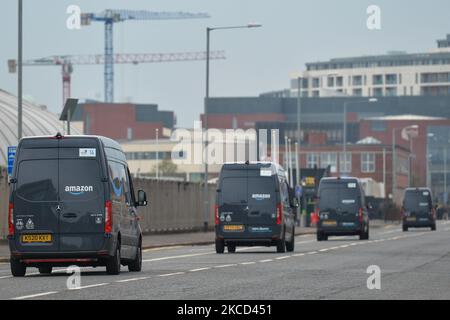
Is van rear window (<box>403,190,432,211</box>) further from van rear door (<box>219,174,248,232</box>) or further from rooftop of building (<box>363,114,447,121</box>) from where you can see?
rooftop of building (<box>363,114,447,121</box>)

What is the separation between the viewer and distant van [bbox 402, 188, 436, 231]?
75.4 meters

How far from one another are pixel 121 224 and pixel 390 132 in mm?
164493

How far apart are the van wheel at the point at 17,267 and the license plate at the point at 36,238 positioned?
0.40m

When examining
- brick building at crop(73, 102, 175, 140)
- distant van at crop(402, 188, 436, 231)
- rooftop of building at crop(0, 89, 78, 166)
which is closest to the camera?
distant van at crop(402, 188, 436, 231)

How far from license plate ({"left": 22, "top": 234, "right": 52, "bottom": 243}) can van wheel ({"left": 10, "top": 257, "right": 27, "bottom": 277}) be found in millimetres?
402

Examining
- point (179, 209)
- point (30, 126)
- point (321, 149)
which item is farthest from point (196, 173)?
point (179, 209)

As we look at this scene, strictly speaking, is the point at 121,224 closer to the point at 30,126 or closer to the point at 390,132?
the point at 30,126

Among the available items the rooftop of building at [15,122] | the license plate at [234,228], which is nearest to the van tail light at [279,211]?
the license plate at [234,228]

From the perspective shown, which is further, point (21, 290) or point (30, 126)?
point (30, 126)

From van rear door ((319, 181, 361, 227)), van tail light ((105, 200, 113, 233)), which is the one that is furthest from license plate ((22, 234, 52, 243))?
van rear door ((319, 181, 361, 227))

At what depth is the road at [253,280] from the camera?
60.8 ft

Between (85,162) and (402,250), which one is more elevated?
(85,162)

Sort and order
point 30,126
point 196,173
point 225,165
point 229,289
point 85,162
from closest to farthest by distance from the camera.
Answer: point 229,289 → point 85,162 → point 225,165 → point 30,126 → point 196,173
